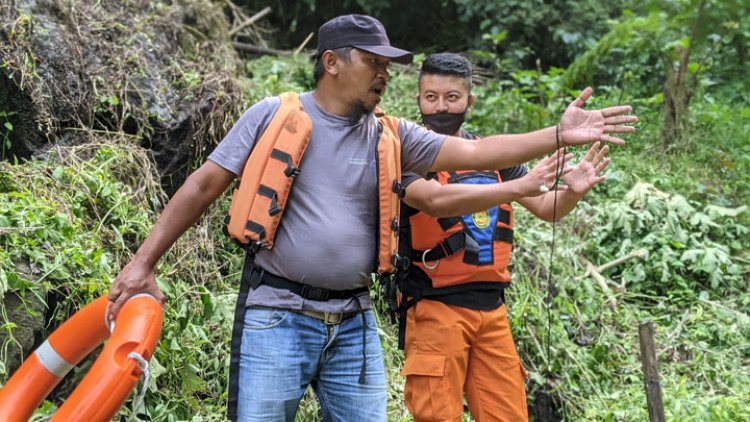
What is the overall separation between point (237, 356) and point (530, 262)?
3692mm

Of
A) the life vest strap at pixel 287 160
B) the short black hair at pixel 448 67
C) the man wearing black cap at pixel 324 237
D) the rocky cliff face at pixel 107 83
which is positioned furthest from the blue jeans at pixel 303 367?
the rocky cliff face at pixel 107 83

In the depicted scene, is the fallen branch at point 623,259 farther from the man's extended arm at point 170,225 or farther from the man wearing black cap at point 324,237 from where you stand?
the man's extended arm at point 170,225

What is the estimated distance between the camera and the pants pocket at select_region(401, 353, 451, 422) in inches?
146

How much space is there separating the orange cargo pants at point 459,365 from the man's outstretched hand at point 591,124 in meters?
1.10

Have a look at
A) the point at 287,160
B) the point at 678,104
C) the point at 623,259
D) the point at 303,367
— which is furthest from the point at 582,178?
the point at 678,104

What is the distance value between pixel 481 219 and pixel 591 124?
980 millimetres

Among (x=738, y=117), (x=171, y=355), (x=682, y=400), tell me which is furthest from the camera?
(x=738, y=117)

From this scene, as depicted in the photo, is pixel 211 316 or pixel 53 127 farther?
pixel 53 127

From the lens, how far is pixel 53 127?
516cm

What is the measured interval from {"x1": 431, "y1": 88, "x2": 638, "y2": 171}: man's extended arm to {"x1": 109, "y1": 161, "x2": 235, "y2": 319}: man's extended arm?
874 mm

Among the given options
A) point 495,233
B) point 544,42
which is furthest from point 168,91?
point 544,42

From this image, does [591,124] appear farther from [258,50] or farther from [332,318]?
[258,50]

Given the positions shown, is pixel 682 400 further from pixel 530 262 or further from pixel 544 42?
pixel 544 42

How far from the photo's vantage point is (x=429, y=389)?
3736mm
